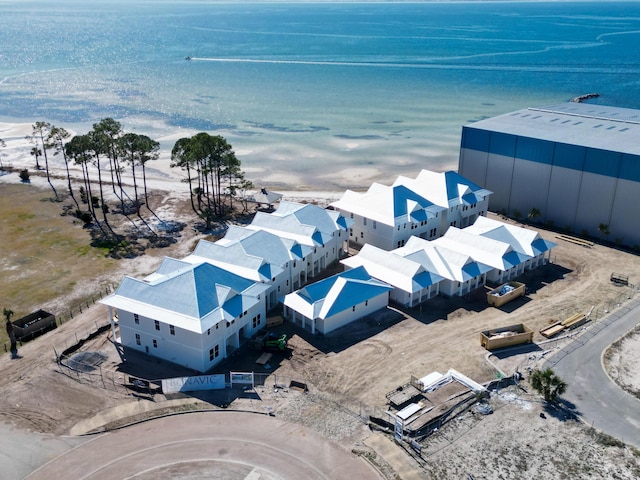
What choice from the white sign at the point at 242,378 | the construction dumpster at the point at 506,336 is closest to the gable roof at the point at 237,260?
the white sign at the point at 242,378

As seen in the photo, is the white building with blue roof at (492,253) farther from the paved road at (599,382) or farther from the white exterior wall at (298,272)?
the white exterior wall at (298,272)

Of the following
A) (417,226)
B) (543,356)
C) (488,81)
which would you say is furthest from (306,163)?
(488,81)

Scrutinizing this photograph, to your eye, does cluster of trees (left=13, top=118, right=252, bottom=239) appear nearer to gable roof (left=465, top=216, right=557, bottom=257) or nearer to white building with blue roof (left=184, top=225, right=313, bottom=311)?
white building with blue roof (left=184, top=225, right=313, bottom=311)

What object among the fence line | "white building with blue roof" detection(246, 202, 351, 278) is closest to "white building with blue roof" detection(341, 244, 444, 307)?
"white building with blue roof" detection(246, 202, 351, 278)

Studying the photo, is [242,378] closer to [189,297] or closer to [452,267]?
[189,297]

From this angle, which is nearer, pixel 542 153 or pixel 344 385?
pixel 344 385

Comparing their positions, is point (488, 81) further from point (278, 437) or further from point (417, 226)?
point (278, 437)
